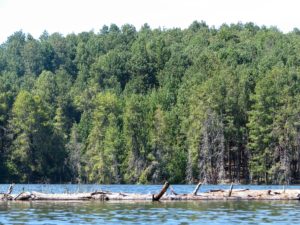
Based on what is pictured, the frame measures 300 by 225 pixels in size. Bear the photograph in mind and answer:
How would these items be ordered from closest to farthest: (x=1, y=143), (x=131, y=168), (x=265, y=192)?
(x=265, y=192) < (x=131, y=168) < (x=1, y=143)

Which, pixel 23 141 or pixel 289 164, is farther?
pixel 23 141

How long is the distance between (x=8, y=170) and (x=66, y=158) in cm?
891

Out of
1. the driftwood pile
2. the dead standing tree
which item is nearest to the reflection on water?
the driftwood pile

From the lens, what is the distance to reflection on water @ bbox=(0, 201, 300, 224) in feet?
180

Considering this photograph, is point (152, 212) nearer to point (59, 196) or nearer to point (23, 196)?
point (59, 196)

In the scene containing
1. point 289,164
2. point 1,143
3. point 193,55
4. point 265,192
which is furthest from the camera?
point 193,55

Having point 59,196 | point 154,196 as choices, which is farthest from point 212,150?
point 59,196

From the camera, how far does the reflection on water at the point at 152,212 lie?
54819 millimetres

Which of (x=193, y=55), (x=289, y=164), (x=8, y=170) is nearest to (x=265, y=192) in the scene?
(x=289, y=164)

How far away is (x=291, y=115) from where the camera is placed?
440ft

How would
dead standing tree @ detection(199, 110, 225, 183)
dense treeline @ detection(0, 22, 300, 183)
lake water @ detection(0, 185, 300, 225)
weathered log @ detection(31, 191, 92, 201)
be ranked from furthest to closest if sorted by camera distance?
1. dense treeline @ detection(0, 22, 300, 183)
2. dead standing tree @ detection(199, 110, 225, 183)
3. weathered log @ detection(31, 191, 92, 201)
4. lake water @ detection(0, 185, 300, 225)

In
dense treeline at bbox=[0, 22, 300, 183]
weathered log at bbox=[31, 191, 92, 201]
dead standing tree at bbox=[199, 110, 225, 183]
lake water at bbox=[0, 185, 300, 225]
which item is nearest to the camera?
lake water at bbox=[0, 185, 300, 225]

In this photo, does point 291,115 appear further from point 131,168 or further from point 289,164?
point 131,168

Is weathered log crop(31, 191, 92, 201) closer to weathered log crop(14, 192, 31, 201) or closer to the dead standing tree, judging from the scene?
weathered log crop(14, 192, 31, 201)
